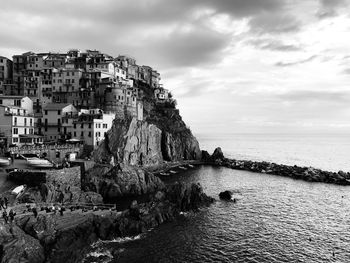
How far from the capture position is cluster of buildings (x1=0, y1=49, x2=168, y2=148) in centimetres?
8706

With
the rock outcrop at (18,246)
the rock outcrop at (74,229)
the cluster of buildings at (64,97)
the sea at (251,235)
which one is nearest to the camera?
the rock outcrop at (18,246)

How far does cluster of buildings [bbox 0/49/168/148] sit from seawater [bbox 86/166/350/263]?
153 feet

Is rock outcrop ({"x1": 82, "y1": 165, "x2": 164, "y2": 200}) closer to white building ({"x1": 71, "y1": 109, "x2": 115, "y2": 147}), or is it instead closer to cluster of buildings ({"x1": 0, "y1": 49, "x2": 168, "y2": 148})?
white building ({"x1": 71, "y1": 109, "x2": 115, "y2": 147})

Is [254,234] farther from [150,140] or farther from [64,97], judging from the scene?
[64,97]

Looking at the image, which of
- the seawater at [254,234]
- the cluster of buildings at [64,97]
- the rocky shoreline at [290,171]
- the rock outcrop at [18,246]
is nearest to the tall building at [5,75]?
the cluster of buildings at [64,97]

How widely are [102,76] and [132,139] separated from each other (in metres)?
31.0

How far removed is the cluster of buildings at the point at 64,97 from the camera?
87.1m

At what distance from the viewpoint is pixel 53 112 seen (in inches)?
3706

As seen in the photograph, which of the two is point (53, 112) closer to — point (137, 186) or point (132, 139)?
point (132, 139)

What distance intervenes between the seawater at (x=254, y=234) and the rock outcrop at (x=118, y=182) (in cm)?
1787

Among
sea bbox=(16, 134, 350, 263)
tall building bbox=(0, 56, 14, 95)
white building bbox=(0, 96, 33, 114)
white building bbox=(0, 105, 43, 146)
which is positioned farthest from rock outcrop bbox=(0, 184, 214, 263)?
tall building bbox=(0, 56, 14, 95)

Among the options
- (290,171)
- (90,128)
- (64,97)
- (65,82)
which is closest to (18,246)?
(90,128)

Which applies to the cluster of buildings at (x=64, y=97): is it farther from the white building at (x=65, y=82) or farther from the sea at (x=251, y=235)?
the sea at (x=251, y=235)

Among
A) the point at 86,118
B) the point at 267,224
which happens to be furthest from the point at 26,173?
the point at 267,224
